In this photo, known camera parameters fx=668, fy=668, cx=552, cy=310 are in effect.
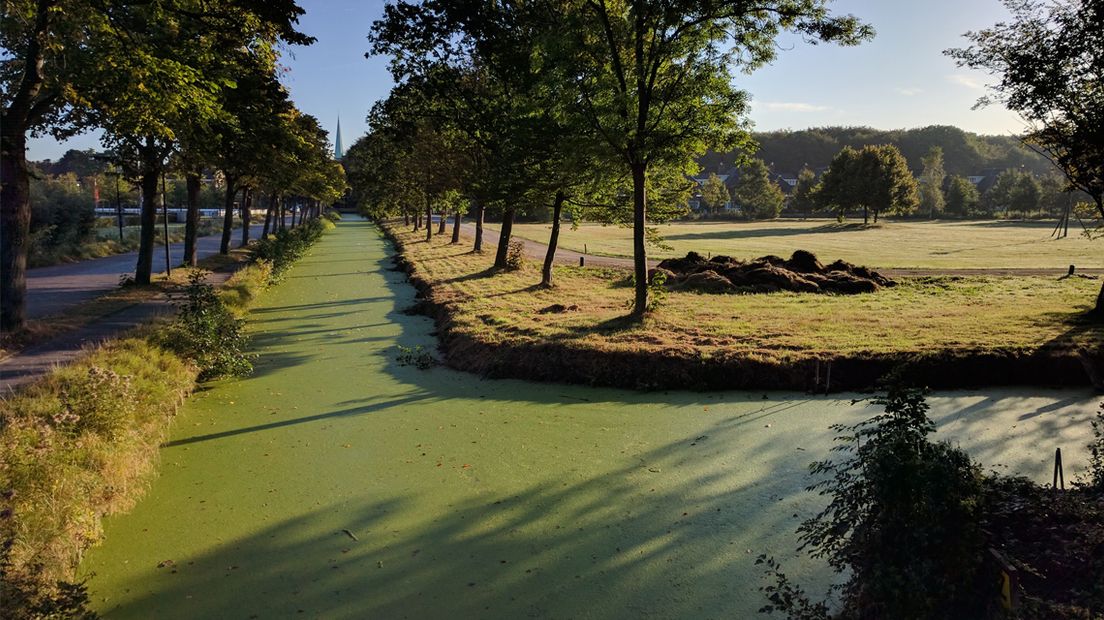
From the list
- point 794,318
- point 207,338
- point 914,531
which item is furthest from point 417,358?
point 914,531

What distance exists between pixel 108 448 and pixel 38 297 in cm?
1286

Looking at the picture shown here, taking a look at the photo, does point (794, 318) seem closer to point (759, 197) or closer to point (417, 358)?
point (417, 358)

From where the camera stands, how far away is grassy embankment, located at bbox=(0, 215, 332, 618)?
13.2ft

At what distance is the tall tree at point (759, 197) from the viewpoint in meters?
83.9

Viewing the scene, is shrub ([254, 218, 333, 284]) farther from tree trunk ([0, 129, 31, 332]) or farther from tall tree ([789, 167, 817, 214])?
tall tree ([789, 167, 817, 214])

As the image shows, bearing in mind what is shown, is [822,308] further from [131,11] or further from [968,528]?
[131,11]

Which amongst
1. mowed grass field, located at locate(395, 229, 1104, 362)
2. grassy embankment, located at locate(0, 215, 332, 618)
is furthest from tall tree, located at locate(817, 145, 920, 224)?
grassy embankment, located at locate(0, 215, 332, 618)

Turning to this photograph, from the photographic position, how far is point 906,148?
153 meters

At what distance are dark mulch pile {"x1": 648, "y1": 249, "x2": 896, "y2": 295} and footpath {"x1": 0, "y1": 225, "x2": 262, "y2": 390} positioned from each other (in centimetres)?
1150

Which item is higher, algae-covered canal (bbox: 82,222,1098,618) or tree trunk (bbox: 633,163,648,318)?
tree trunk (bbox: 633,163,648,318)

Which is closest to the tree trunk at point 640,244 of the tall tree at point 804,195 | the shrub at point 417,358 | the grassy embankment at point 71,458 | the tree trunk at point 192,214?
the shrub at point 417,358

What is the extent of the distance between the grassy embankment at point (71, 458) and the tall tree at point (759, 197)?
82.8 meters

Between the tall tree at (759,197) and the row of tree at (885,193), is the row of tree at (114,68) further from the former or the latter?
the tall tree at (759,197)

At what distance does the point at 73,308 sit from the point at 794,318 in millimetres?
14696
